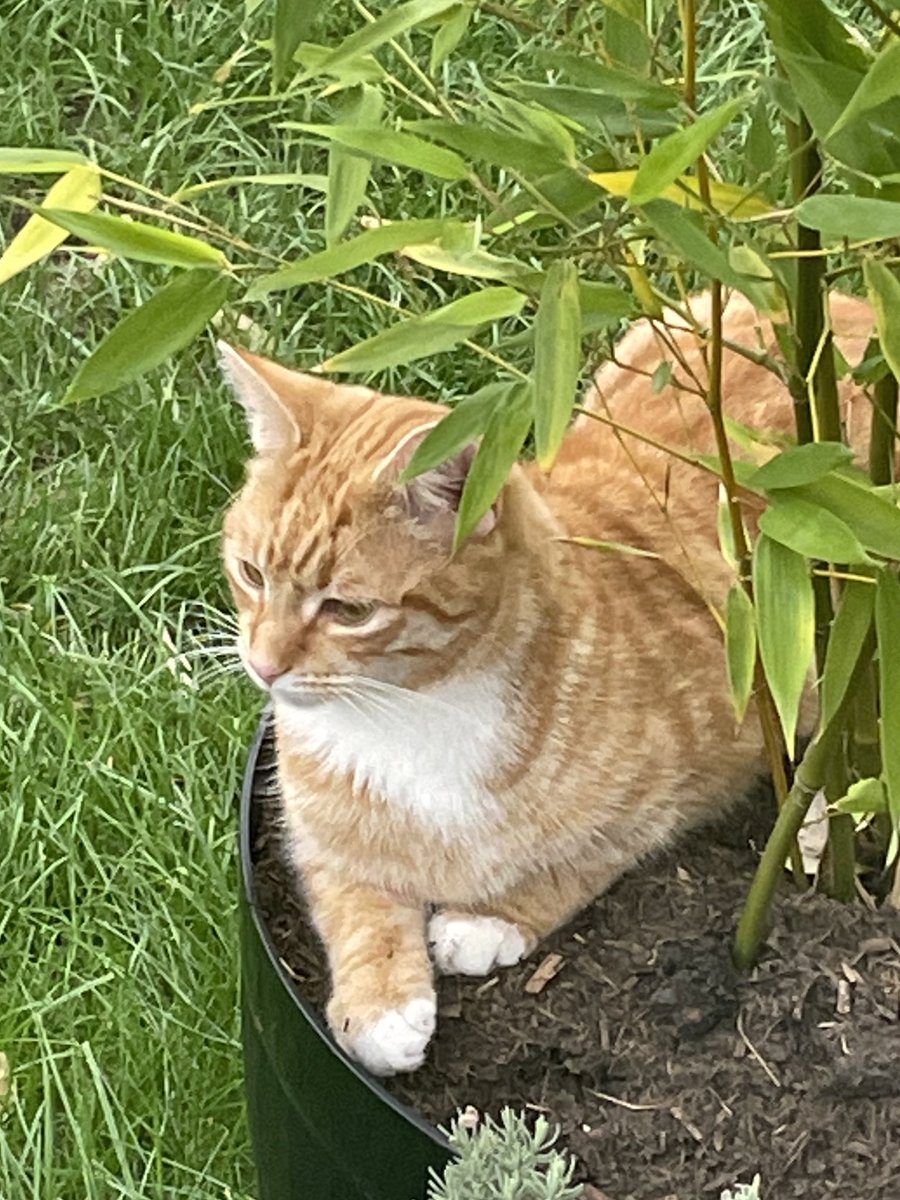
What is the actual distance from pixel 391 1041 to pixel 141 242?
0.49 m

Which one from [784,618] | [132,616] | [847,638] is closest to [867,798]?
[847,638]

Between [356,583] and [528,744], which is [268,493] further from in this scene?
[528,744]

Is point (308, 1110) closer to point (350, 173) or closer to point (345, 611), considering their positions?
point (345, 611)

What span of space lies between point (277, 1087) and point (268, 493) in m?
0.36

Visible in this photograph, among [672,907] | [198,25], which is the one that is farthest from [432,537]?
[198,25]

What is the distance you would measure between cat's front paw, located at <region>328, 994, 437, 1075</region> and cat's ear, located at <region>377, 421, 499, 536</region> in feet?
0.92

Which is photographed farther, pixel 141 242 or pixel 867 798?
pixel 867 798

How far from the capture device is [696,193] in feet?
2.59

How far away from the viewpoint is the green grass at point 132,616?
1.46 metres

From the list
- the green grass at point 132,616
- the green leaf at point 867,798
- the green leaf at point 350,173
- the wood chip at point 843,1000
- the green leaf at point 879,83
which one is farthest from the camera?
the green grass at point 132,616

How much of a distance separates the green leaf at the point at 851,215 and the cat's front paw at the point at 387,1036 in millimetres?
564

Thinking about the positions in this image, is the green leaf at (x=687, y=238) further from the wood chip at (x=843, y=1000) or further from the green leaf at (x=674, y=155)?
the wood chip at (x=843, y=1000)

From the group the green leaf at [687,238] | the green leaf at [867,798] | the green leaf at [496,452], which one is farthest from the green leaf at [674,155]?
the green leaf at [867,798]

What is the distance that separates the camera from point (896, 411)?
97 cm
